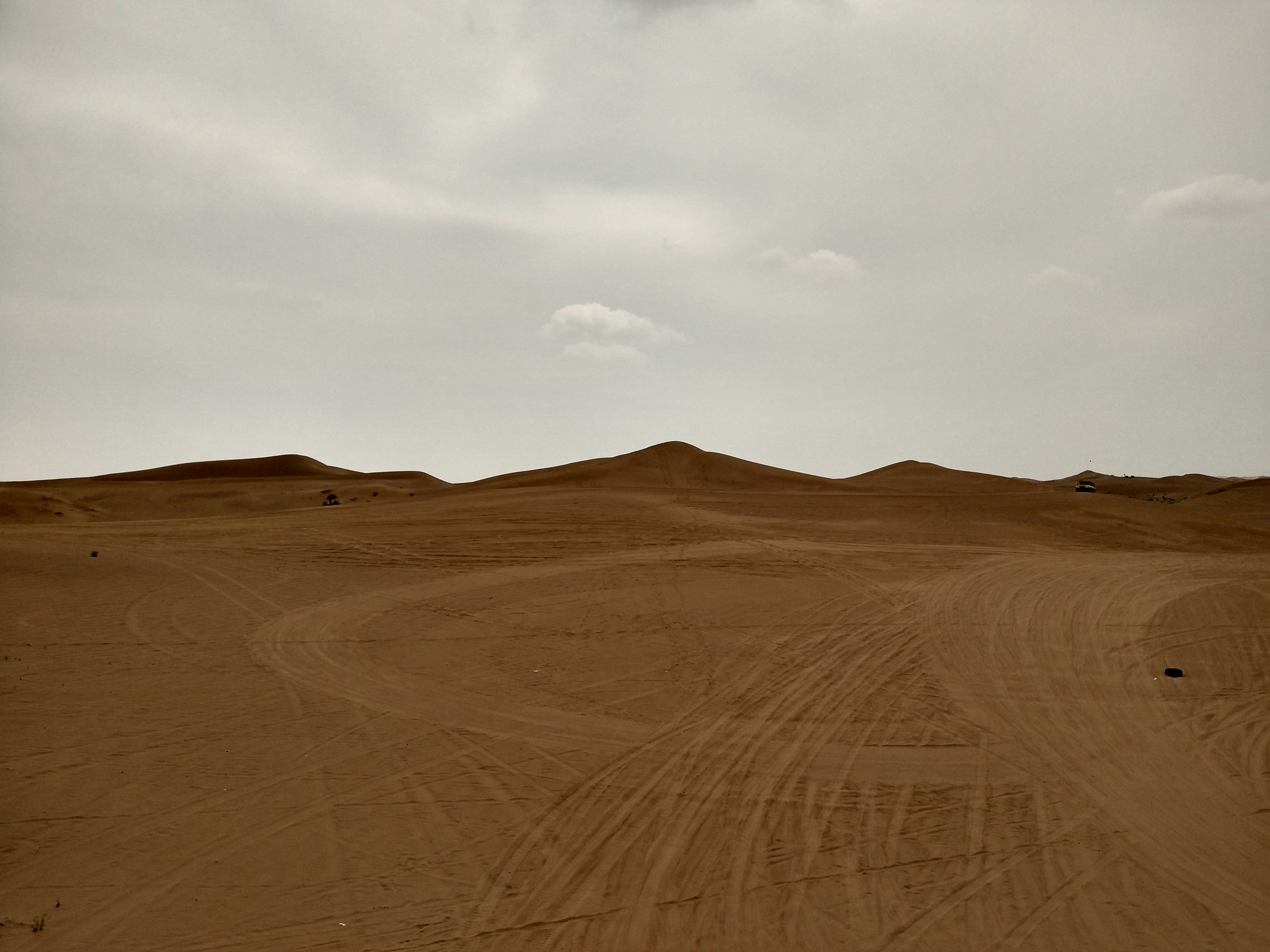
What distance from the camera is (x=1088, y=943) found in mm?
5535

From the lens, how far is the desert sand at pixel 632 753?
580 centimetres

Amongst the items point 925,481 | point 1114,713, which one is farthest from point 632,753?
point 925,481

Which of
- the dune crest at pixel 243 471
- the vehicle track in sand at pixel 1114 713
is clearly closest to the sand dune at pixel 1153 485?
the vehicle track in sand at pixel 1114 713

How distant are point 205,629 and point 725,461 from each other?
126ft

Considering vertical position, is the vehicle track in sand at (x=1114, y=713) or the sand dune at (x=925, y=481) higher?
the sand dune at (x=925, y=481)

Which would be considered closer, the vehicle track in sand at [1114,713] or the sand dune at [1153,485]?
the vehicle track in sand at [1114,713]

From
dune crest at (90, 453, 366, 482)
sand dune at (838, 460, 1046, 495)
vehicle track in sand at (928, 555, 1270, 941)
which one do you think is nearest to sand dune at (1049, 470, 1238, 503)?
sand dune at (838, 460, 1046, 495)

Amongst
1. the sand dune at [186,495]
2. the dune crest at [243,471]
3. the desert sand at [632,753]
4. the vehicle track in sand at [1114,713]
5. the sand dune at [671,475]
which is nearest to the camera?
the desert sand at [632,753]

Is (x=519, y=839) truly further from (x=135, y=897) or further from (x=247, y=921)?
(x=135, y=897)

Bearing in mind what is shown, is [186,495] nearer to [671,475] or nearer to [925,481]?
[671,475]

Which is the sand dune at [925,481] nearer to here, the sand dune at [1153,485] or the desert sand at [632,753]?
the sand dune at [1153,485]

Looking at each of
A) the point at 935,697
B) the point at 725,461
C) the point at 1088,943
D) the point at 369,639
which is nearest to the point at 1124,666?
the point at 935,697

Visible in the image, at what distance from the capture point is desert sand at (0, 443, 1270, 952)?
580cm

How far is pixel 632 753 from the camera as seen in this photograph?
28.2 ft
